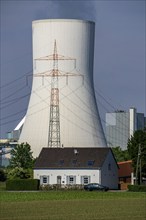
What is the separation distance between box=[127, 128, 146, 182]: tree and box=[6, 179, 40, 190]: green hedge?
10448 millimetres

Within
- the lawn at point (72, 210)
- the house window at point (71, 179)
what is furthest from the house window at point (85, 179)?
the lawn at point (72, 210)

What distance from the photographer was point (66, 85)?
8812 cm

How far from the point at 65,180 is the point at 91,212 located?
36614 mm

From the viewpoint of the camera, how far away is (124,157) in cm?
10056

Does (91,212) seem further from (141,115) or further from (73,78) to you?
(141,115)

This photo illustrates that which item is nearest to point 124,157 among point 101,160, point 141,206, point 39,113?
point 39,113

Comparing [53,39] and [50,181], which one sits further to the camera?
[53,39]

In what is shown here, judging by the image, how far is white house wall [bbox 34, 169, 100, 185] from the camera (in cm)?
7300

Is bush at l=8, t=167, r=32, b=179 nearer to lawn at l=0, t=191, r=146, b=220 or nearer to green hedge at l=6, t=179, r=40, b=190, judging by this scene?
green hedge at l=6, t=179, r=40, b=190

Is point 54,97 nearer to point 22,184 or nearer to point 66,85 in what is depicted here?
point 66,85

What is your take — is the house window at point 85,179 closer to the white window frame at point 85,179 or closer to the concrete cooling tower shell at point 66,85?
the white window frame at point 85,179

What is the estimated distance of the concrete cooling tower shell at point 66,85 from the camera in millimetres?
85562

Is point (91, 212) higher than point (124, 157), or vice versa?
point (124, 157)

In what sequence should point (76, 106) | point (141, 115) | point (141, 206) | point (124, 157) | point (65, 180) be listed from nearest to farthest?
1. point (141, 206)
2. point (65, 180)
3. point (76, 106)
4. point (124, 157)
5. point (141, 115)
